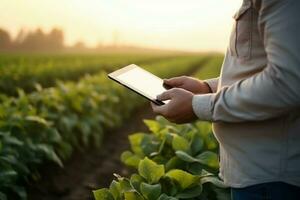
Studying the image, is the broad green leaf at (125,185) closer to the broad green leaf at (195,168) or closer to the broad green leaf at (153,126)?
the broad green leaf at (195,168)

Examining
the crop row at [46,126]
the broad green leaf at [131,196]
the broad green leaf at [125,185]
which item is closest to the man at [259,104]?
the broad green leaf at [131,196]

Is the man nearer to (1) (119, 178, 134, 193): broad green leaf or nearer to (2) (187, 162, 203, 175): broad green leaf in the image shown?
(1) (119, 178, 134, 193): broad green leaf

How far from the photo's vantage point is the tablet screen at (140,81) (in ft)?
7.27

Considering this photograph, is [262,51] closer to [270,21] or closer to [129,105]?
[270,21]

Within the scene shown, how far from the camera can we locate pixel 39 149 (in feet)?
15.7

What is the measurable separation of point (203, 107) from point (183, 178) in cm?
82

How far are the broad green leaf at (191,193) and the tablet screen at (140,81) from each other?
20.5 inches

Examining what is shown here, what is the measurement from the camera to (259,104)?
1692 mm

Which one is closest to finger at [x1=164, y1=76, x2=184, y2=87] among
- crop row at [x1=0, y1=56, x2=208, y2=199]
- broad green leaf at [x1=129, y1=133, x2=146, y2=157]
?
broad green leaf at [x1=129, y1=133, x2=146, y2=157]

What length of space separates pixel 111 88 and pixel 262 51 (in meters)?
7.79

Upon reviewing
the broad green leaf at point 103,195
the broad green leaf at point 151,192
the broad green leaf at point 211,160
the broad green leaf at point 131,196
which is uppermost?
the broad green leaf at point 131,196

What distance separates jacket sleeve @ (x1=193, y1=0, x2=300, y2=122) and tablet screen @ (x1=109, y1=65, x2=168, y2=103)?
1.58 feet

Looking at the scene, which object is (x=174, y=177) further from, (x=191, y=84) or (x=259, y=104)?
(x=259, y=104)

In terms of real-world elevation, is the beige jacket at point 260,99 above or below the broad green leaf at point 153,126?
above
